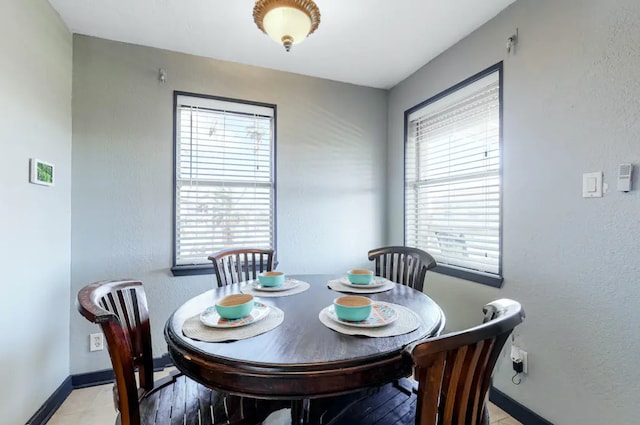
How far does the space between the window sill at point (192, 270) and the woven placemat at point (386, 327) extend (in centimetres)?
155

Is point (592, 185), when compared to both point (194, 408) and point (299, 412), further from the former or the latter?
point (194, 408)

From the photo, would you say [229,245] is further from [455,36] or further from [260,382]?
[455,36]

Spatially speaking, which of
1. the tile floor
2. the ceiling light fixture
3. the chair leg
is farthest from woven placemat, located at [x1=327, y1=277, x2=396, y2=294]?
the ceiling light fixture

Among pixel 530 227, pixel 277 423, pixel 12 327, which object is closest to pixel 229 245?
pixel 12 327

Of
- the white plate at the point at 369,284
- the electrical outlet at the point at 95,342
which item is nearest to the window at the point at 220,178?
the electrical outlet at the point at 95,342

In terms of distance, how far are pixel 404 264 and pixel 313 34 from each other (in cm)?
179

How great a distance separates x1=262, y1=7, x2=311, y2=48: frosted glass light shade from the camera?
4.94ft

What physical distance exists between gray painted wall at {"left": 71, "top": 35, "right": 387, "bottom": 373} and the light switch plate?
1818 millimetres

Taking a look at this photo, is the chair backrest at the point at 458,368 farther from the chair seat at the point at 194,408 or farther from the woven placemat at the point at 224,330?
the chair seat at the point at 194,408

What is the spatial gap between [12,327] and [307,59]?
2603mm

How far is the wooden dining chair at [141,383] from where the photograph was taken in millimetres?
971

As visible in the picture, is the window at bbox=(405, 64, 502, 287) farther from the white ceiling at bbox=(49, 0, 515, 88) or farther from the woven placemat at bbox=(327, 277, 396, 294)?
the woven placemat at bbox=(327, 277, 396, 294)

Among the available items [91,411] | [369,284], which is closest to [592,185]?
[369,284]

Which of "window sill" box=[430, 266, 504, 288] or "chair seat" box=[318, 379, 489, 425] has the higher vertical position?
"window sill" box=[430, 266, 504, 288]
